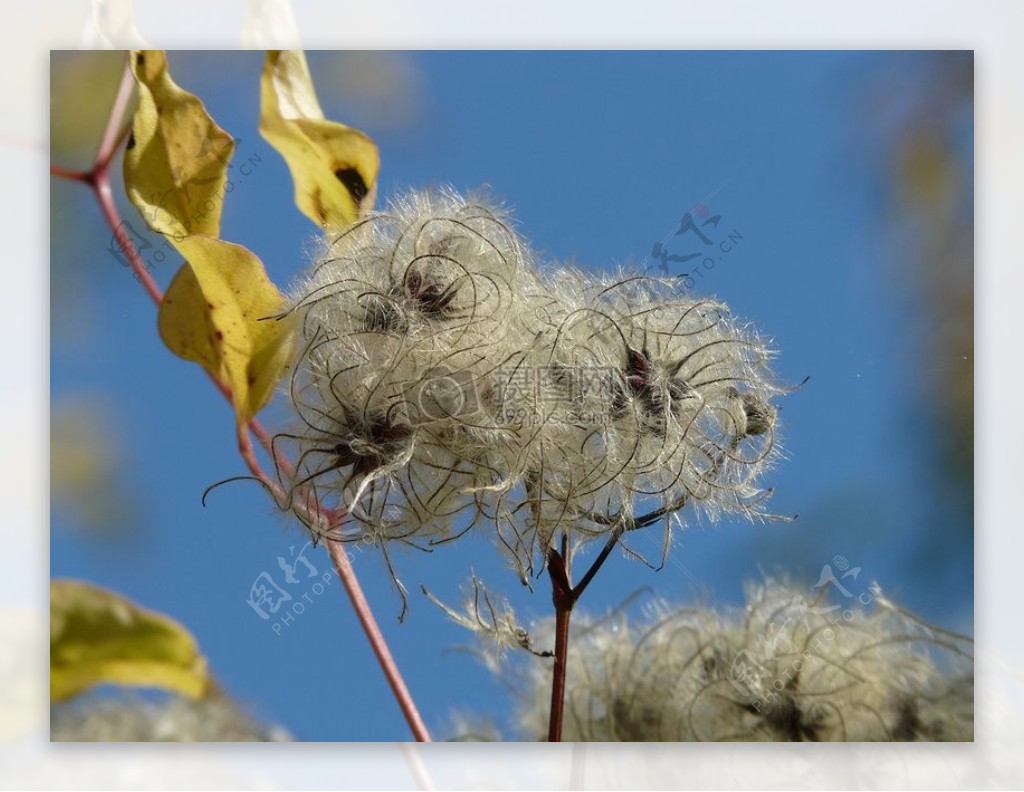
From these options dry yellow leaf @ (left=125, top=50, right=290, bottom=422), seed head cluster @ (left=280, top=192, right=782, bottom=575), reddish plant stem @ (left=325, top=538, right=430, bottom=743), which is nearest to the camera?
seed head cluster @ (left=280, top=192, right=782, bottom=575)

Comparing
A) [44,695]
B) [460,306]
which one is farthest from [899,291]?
[44,695]

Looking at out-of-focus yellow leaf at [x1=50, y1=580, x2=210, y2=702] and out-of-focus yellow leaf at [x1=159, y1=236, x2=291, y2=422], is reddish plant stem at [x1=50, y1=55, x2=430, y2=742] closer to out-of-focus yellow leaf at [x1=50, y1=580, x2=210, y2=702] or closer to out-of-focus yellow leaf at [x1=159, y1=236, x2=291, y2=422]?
out-of-focus yellow leaf at [x1=159, y1=236, x2=291, y2=422]

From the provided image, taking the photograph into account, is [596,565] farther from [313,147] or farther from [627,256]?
[313,147]

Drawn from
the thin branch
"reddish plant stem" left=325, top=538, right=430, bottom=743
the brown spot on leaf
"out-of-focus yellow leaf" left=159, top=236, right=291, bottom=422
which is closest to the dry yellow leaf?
"out-of-focus yellow leaf" left=159, top=236, right=291, bottom=422

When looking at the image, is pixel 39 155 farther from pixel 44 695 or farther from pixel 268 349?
pixel 44 695

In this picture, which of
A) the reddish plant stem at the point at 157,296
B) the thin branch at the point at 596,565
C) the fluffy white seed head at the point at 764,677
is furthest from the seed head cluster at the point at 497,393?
the fluffy white seed head at the point at 764,677

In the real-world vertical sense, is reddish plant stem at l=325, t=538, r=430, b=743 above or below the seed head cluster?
below

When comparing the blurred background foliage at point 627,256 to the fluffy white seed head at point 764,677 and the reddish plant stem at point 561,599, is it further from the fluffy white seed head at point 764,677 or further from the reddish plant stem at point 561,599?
the reddish plant stem at point 561,599
